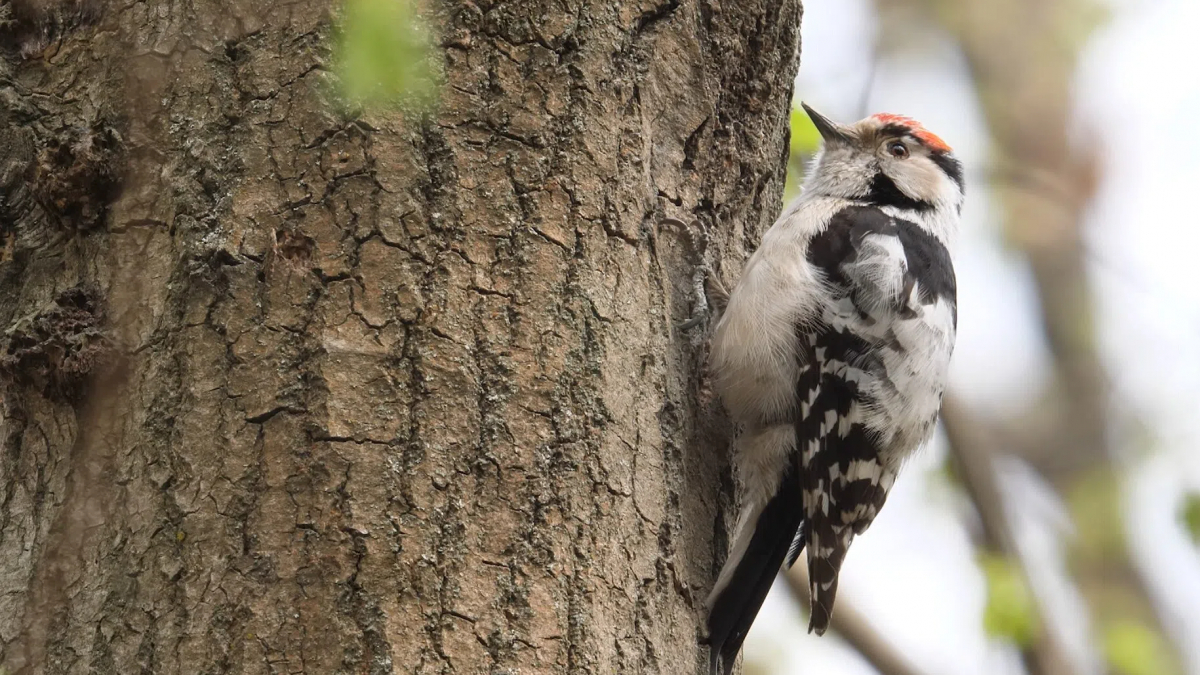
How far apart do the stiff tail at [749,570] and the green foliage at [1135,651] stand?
9.70 ft

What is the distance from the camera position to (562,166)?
88.6 inches

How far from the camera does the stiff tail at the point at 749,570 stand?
2475 mm

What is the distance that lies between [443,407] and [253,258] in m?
0.43

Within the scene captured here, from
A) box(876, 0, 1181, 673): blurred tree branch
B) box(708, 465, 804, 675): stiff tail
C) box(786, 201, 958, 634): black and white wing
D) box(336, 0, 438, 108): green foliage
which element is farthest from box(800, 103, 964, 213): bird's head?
box(336, 0, 438, 108): green foliage

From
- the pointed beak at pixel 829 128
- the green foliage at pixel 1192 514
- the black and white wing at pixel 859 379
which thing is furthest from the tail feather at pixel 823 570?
the green foliage at pixel 1192 514

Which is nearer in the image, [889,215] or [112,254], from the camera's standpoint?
[112,254]

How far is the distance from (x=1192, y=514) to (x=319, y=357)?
4.41 m

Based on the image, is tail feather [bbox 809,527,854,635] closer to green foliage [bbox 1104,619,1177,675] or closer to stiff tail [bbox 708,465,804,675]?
stiff tail [bbox 708,465,804,675]

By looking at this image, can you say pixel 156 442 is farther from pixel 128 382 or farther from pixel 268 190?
pixel 268 190

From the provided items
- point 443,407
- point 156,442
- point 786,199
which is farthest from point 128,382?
point 786,199

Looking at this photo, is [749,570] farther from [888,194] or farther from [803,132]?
[803,132]

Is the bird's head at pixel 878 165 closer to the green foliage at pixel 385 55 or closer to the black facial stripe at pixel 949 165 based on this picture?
the black facial stripe at pixel 949 165

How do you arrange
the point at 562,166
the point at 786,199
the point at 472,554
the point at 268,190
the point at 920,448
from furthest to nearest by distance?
the point at 786,199 < the point at 920,448 < the point at 562,166 < the point at 268,190 < the point at 472,554

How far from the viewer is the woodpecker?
305 centimetres
